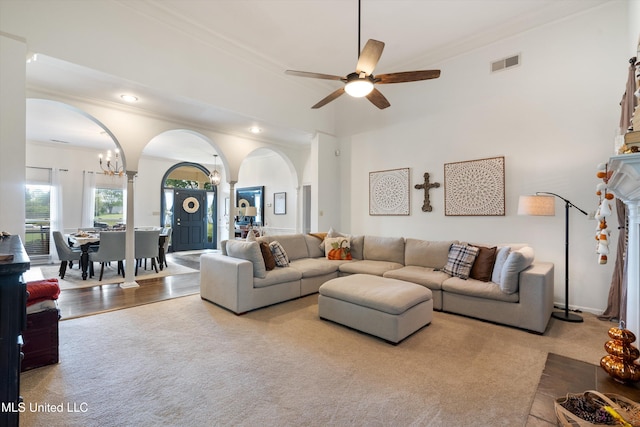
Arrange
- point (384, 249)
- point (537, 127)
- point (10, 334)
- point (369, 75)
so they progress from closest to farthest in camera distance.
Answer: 1. point (10, 334)
2. point (369, 75)
3. point (537, 127)
4. point (384, 249)

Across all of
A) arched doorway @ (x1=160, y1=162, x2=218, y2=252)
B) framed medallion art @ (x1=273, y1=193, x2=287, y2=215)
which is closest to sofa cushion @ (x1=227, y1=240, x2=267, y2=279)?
framed medallion art @ (x1=273, y1=193, x2=287, y2=215)

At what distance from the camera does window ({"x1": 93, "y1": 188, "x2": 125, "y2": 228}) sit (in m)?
8.21

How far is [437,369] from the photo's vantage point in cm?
231

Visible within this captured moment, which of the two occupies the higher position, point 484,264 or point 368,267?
point 484,264

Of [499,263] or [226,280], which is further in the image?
[226,280]

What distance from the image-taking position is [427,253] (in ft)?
14.1

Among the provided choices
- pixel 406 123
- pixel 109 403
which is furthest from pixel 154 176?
pixel 109 403

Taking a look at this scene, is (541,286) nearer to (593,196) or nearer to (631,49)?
(593,196)

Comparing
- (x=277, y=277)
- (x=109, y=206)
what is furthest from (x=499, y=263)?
(x=109, y=206)

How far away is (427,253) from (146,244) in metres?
5.20

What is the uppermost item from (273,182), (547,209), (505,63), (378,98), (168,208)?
(505,63)

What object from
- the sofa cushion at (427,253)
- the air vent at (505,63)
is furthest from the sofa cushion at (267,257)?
the air vent at (505,63)

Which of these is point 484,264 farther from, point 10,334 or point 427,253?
point 10,334

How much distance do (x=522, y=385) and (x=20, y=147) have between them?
16.0 feet
